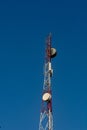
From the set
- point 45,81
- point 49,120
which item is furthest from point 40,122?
point 45,81

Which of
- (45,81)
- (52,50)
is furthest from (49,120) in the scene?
(52,50)

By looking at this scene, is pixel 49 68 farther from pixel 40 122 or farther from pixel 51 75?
pixel 40 122

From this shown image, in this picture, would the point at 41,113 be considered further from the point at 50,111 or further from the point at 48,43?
the point at 48,43

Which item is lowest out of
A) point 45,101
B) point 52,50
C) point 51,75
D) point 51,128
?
point 51,128

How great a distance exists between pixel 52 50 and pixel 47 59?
172cm

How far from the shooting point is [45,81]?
6631 centimetres

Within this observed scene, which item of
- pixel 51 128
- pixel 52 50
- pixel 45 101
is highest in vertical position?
pixel 52 50

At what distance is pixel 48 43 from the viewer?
229 ft

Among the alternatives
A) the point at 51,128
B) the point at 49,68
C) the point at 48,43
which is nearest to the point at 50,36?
the point at 48,43

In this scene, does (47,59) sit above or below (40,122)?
above

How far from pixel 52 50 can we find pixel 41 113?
10.4 meters

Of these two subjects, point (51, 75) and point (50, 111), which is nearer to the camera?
point (50, 111)

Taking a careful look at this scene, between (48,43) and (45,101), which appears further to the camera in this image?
(48,43)

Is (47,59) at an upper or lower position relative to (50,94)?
upper
